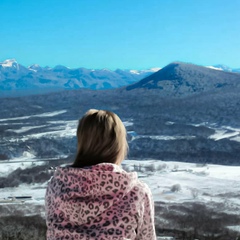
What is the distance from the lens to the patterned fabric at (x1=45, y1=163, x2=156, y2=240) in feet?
5.34

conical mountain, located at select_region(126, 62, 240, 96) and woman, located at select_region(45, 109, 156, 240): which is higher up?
conical mountain, located at select_region(126, 62, 240, 96)

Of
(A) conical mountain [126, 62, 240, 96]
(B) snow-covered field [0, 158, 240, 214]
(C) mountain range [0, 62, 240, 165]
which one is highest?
(A) conical mountain [126, 62, 240, 96]

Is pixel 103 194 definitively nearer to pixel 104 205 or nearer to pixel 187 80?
pixel 104 205

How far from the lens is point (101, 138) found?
1633 millimetres

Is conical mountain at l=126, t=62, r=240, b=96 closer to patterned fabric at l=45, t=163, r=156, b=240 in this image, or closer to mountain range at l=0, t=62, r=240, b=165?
mountain range at l=0, t=62, r=240, b=165

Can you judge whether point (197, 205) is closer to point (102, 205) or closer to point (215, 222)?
point (215, 222)

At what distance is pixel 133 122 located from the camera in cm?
5784

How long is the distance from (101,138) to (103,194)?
0.71 feet

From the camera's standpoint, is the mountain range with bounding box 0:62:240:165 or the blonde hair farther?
the mountain range with bounding box 0:62:240:165

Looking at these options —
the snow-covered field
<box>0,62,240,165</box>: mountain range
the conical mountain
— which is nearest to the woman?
the snow-covered field

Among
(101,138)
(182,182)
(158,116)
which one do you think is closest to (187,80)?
(158,116)

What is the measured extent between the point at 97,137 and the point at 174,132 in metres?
48.6

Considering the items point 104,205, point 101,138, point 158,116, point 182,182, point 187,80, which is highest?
point 187,80

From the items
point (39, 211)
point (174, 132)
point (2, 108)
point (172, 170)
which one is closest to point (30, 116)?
point (2, 108)
